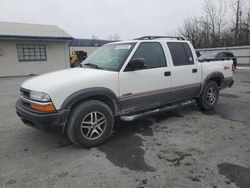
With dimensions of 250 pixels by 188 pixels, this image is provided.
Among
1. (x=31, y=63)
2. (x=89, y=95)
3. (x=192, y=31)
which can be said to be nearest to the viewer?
(x=89, y=95)

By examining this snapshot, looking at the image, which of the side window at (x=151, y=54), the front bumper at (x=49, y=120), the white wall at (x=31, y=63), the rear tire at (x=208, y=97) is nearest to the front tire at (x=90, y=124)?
the front bumper at (x=49, y=120)

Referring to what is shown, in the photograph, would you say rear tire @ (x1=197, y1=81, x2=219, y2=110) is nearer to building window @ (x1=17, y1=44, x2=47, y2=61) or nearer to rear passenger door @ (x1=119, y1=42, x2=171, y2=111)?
rear passenger door @ (x1=119, y1=42, x2=171, y2=111)

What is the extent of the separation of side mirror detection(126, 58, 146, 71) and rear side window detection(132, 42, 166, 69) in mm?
291

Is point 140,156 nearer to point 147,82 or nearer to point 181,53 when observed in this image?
point 147,82

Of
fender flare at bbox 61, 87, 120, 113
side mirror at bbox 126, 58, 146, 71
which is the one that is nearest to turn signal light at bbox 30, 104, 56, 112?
fender flare at bbox 61, 87, 120, 113

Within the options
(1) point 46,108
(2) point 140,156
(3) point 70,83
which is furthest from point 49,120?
(2) point 140,156

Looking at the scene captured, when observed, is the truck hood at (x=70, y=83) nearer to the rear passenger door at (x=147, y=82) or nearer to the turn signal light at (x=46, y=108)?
the turn signal light at (x=46, y=108)

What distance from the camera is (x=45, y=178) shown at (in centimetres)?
296

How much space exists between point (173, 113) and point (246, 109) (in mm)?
2145

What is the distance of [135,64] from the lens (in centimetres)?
402

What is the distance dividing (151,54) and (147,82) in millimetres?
653

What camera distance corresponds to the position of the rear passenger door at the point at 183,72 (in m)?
4.95

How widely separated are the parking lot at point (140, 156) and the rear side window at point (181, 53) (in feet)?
4.62

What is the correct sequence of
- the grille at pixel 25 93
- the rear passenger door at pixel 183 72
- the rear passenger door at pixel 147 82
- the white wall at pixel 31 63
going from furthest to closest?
the white wall at pixel 31 63, the rear passenger door at pixel 183 72, the rear passenger door at pixel 147 82, the grille at pixel 25 93
